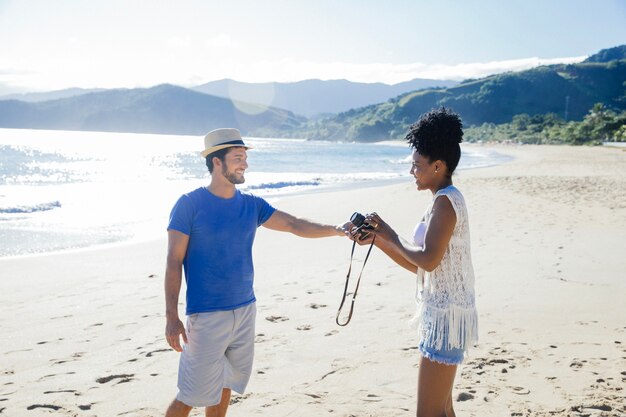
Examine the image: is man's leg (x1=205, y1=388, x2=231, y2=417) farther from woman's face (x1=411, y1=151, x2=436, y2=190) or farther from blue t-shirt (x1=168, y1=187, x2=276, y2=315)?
woman's face (x1=411, y1=151, x2=436, y2=190)

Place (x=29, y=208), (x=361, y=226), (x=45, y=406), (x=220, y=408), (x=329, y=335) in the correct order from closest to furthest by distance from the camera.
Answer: (x=361, y=226), (x=220, y=408), (x=45, y=406), (x=329, y=335), (x=29, y=208)

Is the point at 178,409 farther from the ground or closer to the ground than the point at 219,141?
closer to the ground

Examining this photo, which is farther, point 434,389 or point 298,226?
point 298,226

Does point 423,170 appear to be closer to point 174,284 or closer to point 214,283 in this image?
point 214,283

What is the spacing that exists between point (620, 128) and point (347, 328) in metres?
75.9

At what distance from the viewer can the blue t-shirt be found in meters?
2.84

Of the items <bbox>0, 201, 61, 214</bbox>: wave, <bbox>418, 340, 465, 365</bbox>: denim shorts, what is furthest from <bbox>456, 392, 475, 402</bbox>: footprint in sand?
<bbox>0, 201, 61, 214</bbox>: wave

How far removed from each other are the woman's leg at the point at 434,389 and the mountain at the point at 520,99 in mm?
163066

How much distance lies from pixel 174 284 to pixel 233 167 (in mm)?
754

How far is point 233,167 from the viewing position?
3.00 metres

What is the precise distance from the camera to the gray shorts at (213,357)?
2.77m

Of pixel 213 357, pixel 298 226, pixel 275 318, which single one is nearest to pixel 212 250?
pixel 213 357

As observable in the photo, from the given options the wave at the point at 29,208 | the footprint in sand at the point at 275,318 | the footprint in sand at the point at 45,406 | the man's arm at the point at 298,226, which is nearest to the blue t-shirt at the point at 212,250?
the man's arm at the point at 298,226

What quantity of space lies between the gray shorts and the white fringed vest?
109cm
